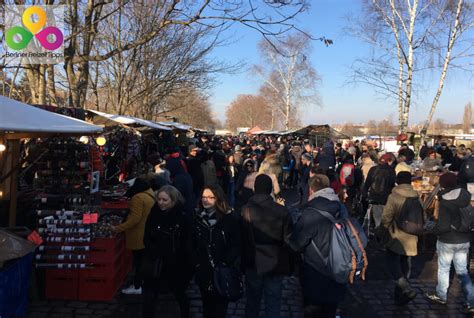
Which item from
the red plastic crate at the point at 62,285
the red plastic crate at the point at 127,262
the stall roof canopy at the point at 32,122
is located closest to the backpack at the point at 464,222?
the red plastic crate at the point at 127,262

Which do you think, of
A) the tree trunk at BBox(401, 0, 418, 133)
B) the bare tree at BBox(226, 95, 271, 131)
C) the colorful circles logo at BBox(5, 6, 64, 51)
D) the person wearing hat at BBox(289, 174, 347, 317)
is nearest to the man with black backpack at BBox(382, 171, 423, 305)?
the person wearing hat at BBox(289, 174, 347, 317)

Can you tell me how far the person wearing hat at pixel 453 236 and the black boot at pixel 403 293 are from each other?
17.7 inches

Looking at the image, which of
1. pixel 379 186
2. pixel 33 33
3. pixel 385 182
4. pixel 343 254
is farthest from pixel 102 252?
pixel 33 33

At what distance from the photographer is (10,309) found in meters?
3.75

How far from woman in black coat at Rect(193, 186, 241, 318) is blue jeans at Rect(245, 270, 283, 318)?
34cm

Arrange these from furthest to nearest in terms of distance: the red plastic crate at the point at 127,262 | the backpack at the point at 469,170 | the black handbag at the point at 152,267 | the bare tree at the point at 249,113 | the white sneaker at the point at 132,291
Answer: the bare tree at the point at 249,113 → the backpack at the point at 469,170 → the red plastic crate at the point at 127,262 → the white sneaker at the point at 132,291 → the black handbag at the point at 152,267

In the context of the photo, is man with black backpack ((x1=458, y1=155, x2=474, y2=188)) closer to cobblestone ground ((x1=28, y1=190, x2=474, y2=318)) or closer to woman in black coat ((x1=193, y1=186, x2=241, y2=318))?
cobblestone ground ((x1=28, y1=190, x2=474, y2=318))

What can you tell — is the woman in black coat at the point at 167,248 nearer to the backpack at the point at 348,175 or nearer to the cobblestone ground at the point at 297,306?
the cobblestone ground at the point at 297,306

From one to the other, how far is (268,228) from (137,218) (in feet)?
6.10

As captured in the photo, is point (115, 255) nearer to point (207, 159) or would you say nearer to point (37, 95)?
point (207, 159)

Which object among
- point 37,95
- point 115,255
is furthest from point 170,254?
point 37,95

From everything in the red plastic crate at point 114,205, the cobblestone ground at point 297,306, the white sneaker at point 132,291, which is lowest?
the cobblestone ground at point 297,306

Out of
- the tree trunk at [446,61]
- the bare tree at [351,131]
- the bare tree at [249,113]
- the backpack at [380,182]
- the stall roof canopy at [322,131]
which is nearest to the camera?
the backpack at [380,182]

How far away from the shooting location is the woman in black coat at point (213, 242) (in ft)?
10.9
